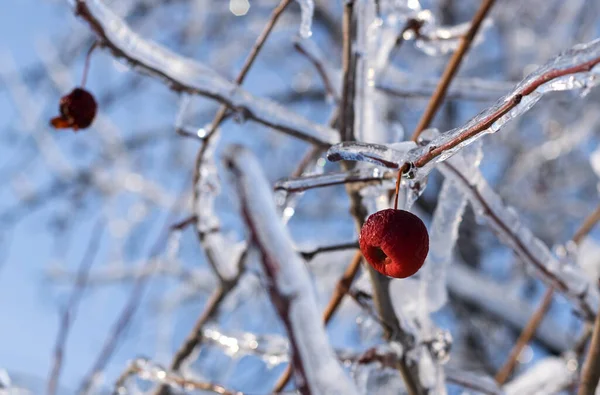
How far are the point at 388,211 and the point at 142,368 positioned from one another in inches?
21.8

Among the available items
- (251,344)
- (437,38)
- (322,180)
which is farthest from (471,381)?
(437,38)

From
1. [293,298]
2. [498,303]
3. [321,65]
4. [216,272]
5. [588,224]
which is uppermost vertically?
[498,303]

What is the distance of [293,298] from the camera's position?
1.85 ft

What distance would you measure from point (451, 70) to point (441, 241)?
9.9 inches

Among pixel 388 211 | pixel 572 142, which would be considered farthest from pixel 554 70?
pixel 572 142

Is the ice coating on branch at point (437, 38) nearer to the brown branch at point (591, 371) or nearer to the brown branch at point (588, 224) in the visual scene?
the brown branch at point (588, 224)

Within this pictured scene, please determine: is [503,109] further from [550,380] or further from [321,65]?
[550,380]

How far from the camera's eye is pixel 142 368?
930 millimetres

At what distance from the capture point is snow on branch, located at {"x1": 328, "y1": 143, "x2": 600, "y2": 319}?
541 millimetres

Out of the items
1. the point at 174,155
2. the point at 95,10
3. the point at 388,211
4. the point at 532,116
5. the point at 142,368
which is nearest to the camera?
the point at 388,211

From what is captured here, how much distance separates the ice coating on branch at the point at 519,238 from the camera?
707 millimetres

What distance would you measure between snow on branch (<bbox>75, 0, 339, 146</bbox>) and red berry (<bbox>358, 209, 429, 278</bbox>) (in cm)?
34

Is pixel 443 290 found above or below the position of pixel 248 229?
above

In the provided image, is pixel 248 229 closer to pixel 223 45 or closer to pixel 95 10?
pixel 95 10
